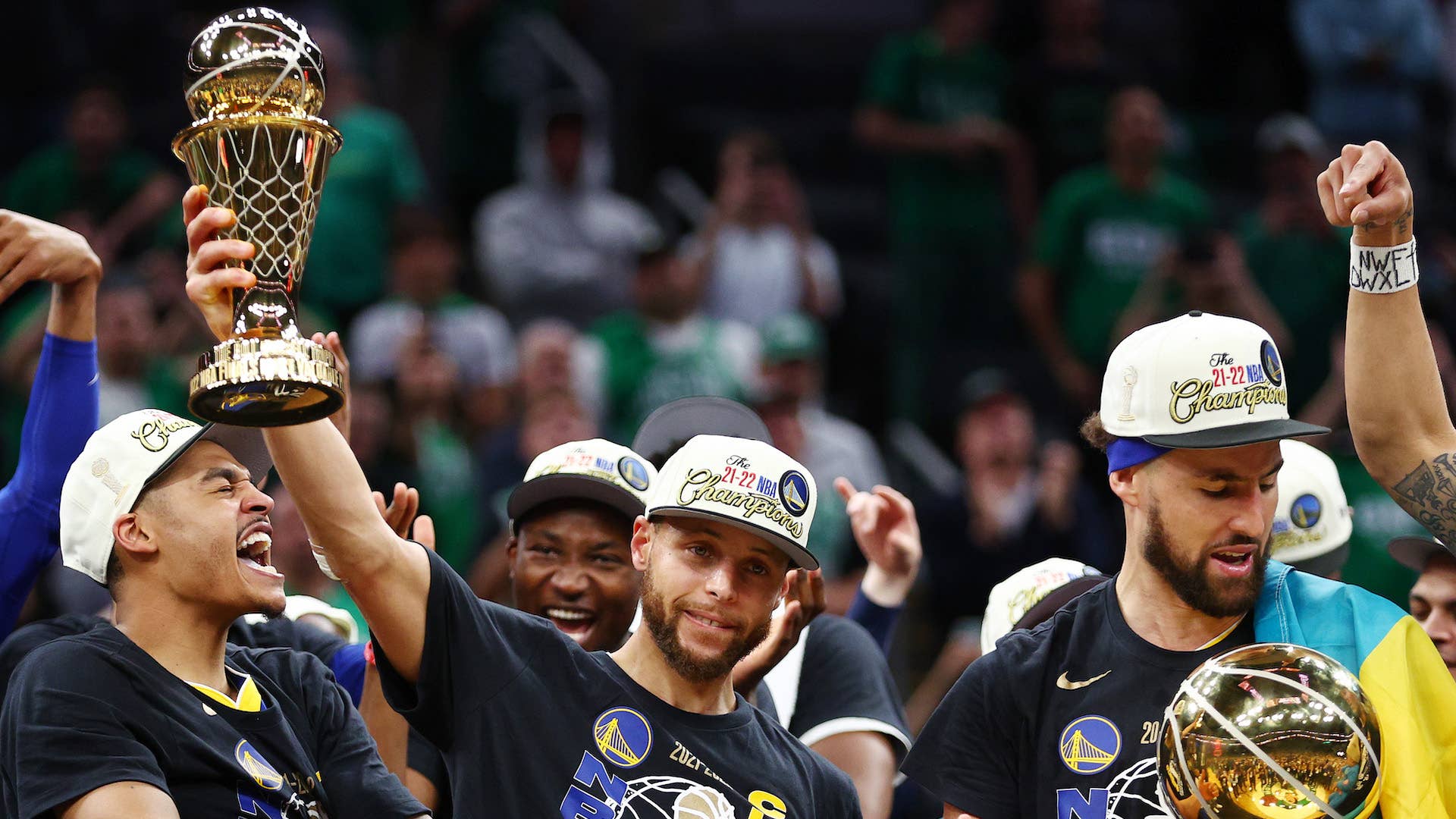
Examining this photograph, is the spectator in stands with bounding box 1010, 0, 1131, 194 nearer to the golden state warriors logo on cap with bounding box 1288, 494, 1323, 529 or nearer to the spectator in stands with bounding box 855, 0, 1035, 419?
the spectator in stands with bounding box 855, 0, 1035, 419

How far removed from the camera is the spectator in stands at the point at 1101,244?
10.2 meters

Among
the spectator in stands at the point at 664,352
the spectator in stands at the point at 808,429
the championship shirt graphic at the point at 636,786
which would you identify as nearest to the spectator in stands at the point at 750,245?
the spectator in stands at the point at 664,352

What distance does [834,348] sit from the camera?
12.0m

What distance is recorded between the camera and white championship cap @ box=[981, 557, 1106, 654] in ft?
15.8

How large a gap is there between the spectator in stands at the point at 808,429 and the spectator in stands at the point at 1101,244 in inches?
56.2

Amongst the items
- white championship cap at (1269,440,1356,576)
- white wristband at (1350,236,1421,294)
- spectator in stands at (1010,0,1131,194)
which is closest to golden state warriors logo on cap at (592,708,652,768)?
white wristband at (1350,236,1421,294)

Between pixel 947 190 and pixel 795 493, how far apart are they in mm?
6979

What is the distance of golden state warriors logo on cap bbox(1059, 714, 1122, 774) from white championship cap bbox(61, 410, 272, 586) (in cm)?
201

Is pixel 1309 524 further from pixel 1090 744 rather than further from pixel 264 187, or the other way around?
pixel 264 187

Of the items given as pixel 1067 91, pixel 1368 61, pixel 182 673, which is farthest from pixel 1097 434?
pixel 1368 61

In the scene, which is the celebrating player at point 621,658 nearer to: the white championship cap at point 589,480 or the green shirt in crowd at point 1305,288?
the white championship cap at point 589,480

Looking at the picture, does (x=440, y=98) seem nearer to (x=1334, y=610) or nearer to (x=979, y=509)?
(x=979, y=509)

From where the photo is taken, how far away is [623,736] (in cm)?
394

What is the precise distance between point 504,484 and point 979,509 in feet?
7.52
